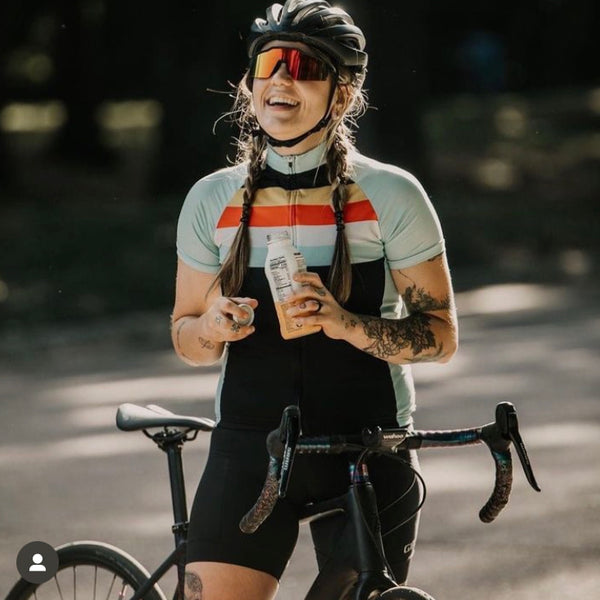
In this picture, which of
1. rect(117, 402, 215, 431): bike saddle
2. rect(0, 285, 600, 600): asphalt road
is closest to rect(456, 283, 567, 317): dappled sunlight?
rect(0, 285, 600, 600): asphalt road

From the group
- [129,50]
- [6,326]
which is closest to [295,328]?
[6,326]

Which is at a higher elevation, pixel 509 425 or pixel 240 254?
pixel 240 254

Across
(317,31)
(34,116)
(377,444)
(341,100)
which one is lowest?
(34,116)

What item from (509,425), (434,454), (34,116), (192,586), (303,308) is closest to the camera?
(303,308)

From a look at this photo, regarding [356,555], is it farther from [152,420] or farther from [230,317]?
[152,420]

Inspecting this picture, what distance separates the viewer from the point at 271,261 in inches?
143

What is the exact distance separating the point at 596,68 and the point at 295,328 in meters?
46.2

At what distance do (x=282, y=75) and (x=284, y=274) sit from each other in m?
0.53

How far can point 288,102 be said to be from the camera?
3891 mm

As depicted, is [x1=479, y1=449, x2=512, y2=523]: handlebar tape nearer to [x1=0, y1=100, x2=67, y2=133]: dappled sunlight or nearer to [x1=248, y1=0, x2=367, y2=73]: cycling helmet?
[x1=248, y1=0, x2=367, y2=73]: cycling helmet

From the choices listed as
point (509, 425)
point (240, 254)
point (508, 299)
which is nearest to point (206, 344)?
point (240, 254)

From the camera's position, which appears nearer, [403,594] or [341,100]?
[403,594]

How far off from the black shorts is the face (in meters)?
0.70

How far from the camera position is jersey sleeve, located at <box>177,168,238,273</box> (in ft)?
13.1
